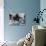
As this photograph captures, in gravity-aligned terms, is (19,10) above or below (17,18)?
above

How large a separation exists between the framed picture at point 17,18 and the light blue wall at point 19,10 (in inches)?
4.8

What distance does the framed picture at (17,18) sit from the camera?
5152 mm

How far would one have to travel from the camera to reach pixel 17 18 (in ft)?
17.0

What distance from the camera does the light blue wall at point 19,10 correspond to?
16.7 ft

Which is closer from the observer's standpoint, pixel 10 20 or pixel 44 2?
pixel 44 2

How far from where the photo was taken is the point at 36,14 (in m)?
5.20

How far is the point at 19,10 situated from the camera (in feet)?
16.9

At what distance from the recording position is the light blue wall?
5101mm

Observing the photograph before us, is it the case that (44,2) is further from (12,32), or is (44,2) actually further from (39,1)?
(12,32)

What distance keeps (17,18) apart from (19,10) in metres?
0.32

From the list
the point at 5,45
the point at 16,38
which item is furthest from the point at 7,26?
the point at 5,45

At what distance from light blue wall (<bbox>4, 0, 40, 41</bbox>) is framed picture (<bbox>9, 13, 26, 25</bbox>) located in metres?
0.12

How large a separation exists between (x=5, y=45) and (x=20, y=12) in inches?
70.6

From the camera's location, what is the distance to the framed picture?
5.15 metres
